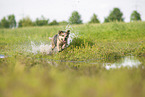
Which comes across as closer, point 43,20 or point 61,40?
point 61,40

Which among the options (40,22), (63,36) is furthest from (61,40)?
(40,22)

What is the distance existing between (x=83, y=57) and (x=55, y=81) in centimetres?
512

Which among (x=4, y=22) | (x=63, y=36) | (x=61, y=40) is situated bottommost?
(x=61, y=40)

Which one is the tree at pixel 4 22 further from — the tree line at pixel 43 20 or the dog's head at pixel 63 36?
the dog's head at pixel 63 36

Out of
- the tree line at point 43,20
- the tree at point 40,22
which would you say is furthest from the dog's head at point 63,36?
the tree at point 40,22

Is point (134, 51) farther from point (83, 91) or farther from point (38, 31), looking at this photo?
point (38, 31)

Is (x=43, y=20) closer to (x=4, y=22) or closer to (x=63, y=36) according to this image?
(x=4, y=22)

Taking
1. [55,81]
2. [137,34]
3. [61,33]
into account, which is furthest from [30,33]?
[55,81]

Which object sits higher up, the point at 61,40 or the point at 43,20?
the point at 43,20

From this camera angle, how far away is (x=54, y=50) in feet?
28.0

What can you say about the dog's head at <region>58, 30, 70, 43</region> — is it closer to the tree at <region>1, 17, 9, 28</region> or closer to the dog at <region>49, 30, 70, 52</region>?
the dog at <region>49, 30, 70, 52</region>

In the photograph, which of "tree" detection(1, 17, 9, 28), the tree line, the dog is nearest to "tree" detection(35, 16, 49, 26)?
the tree line

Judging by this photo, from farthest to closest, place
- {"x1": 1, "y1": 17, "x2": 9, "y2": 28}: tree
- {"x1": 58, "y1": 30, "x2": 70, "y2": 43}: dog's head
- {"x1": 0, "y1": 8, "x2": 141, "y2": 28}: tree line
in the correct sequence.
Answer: {"x1": 1, "y1": 17, "x2": 9, "y2": 28}: tree
{"x1": 0, "y1": 8, "x2": 141, "y2": 28}: tree line
{"x1": 58, "y1": 30, "x2": 70, "y2": 43}: dog's head

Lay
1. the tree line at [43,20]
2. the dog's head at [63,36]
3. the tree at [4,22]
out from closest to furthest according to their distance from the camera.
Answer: the dog's head at [63,36], the tree line at [43,20], the tree at [4,22]
